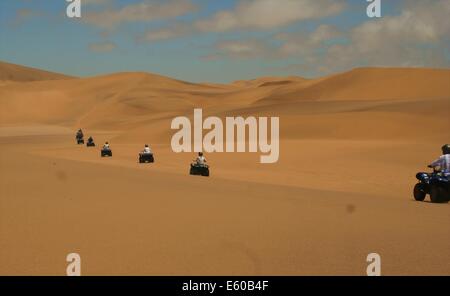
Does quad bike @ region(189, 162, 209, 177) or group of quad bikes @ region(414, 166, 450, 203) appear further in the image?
quad bike @ region(189, 162, 209, 177)

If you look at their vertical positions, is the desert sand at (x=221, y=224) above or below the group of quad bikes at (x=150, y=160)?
below

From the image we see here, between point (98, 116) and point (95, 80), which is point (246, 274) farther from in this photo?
point (95, 80)

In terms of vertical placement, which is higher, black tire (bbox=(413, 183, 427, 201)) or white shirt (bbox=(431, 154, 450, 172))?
white shirt (bbox=(431, 154, 450, 172))

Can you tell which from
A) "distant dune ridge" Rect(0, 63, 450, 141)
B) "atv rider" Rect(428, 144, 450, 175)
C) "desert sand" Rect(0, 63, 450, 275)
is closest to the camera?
"desert sand" Rect(0, 63, 450, 275)

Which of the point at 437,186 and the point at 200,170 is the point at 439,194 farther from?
the point at 200,170

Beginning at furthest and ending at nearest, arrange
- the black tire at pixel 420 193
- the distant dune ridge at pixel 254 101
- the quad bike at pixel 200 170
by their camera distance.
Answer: the distant dune ridge at pixel 254 101
the quad bike at pixel 200 170
the black tire at pixel 420 193

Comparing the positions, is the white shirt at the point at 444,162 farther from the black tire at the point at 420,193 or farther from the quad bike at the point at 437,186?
the black tire at the point at 420,193

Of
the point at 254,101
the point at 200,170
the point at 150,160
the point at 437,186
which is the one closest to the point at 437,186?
the point at 437,186

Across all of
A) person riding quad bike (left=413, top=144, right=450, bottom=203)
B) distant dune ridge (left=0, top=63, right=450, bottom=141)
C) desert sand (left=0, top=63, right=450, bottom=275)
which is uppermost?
distant dune ridge (left=0, top=63, right=450, bottom=141)

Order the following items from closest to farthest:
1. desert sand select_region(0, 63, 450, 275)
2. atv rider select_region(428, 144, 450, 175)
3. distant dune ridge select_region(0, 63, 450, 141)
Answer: desert sand select_region(0, 63, 450, 275)
atv rider select_region(428, 144, 450, 175)
distant dune ridge select_region(0, 63, 450, 141)

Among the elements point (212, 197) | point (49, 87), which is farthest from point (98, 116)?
point (212, 197)

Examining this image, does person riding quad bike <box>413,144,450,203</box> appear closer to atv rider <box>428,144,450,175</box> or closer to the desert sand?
atv rider <box>428,144,450,175</box>

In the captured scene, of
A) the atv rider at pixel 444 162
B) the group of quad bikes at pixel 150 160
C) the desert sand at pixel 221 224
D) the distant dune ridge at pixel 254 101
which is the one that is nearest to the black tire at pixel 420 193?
the desert sand at pixel 221 224

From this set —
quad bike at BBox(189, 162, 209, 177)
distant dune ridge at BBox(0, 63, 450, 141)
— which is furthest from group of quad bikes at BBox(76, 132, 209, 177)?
distant dune ridge at BBox(0, 63, 450, 141)
